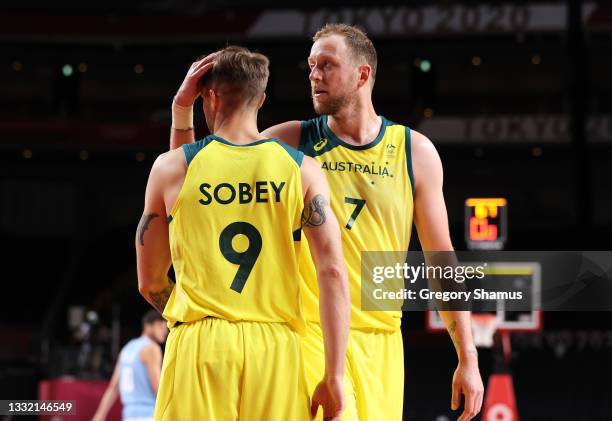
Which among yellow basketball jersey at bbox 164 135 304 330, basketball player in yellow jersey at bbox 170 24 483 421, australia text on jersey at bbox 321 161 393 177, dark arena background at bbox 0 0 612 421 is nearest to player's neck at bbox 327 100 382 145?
basketball player in yellow jersey at bbox 170 24 483 421

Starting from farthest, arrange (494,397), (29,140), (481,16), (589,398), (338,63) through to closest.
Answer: (29,140) → (481,16) → (589,398) → (494,397) → (338,63)

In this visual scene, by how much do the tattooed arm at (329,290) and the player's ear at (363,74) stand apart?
0.82 meters

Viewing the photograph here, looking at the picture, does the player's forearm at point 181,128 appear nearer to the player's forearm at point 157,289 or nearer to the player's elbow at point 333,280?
the player's forearm at point 157,289

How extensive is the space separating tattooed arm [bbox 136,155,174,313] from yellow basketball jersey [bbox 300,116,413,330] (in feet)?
2.53

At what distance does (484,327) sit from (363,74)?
10.9 m

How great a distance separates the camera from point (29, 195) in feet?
79.8

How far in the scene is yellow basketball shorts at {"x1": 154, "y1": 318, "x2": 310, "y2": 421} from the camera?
3389mm

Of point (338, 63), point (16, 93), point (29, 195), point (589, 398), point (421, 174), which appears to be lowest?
point (589, 398)

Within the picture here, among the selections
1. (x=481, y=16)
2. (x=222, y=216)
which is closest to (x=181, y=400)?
(x=222, y=216)

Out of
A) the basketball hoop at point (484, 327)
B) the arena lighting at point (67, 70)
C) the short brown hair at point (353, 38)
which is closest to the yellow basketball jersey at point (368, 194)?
the short brown hair at point (353, 38)

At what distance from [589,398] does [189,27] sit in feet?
36.5

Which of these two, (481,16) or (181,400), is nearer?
(181,400)

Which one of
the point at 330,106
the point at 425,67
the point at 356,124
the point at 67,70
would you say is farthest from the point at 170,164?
the point at 67,70

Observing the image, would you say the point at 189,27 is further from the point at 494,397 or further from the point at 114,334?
the point at 494,397
